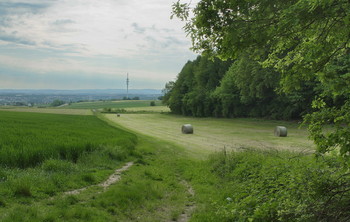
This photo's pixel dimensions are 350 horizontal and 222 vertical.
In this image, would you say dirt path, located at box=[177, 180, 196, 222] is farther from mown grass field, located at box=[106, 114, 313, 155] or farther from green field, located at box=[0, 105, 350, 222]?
mown grass field, located at box=[106, 114, 313, 155]

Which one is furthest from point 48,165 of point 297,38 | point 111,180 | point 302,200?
point 297,38

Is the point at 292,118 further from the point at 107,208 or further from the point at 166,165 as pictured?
the point at 107,208

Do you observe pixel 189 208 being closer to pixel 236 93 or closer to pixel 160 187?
pixel 160 187

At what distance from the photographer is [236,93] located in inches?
2188

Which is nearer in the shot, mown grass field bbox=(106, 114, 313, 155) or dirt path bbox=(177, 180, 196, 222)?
dirt path bbox=(177, 180, 196, 222)

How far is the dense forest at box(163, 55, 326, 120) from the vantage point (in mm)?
39438

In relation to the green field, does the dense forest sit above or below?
above

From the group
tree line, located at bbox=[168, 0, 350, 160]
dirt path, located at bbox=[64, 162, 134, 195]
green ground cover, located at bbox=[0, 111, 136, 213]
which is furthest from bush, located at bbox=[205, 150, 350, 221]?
green ground cover, located at bbox=[0, 111, 136, 213]

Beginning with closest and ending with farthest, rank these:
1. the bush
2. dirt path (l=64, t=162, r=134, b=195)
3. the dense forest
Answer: the bush, dirt path (l=64, t=162, r=134, b=195), the dense forest

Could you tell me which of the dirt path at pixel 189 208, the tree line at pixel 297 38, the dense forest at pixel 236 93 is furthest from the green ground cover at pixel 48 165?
the dense forest at pixel 236 93

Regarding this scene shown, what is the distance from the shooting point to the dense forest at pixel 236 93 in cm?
3944

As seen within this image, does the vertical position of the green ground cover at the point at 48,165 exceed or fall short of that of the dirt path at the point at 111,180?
it exceeds it

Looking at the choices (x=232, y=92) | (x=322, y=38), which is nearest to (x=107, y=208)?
(x=322, y=38)

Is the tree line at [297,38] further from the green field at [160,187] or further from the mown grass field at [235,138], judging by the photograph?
the mown grass field at [235,138]
